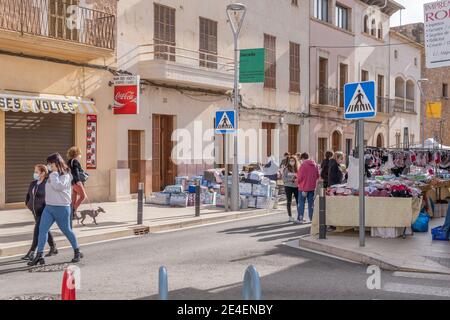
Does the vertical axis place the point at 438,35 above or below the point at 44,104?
above

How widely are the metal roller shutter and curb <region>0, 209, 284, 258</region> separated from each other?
16.0 ft

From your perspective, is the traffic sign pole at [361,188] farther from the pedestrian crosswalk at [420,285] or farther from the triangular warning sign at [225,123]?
the triangular warning sign at [225,123]

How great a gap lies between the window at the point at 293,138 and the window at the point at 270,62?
8.86 feet

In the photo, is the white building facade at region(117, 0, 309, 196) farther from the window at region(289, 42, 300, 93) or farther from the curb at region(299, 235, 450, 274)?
the curb at region(299, 235, 450, 274)

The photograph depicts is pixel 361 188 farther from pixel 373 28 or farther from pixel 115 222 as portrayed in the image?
pixel 373 28

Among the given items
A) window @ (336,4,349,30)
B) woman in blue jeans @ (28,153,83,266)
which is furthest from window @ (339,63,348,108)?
woman in blue jeans @ (28,153,83,266)

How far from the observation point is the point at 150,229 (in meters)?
13.0

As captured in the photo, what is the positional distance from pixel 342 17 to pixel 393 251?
990 inches

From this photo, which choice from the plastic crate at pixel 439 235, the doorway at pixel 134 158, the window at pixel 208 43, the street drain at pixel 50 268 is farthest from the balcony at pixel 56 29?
the plastic crate at pixel 439 235

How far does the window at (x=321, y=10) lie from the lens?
98.1ft

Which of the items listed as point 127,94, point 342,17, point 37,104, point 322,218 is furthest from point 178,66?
point 342,17
